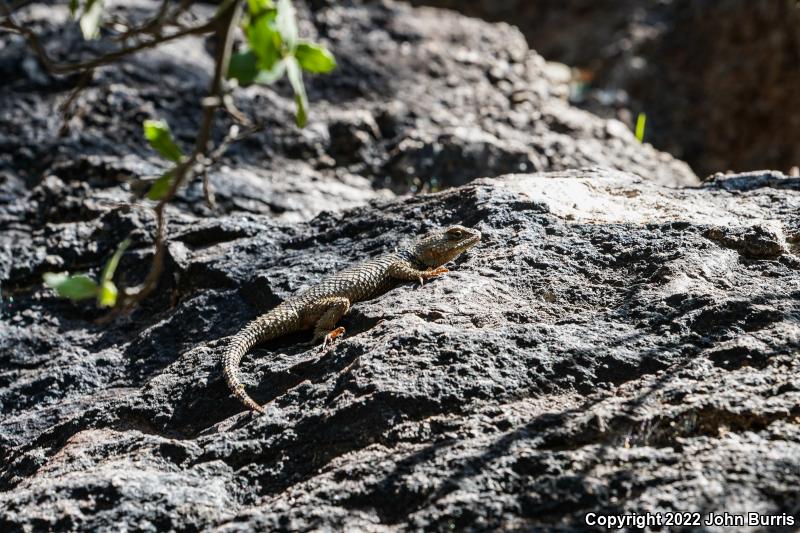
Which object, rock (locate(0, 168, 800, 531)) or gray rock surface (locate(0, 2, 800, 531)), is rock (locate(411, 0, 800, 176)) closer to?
gray rock surface (locate(0, 2, 800, 531))

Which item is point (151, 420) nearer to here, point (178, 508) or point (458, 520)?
point (178, 508)

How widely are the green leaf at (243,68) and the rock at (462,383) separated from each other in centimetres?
158

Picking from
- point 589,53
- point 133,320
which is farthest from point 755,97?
point 133,320

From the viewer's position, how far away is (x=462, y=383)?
346 cm

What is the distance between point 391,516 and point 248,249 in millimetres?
2538

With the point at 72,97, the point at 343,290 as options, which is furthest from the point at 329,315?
the point at 72,97

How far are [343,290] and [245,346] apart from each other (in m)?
0.61

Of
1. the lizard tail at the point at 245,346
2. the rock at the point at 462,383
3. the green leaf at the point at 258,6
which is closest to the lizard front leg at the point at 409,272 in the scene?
the rock at the point at 462,383

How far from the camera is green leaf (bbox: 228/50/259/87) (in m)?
2.06

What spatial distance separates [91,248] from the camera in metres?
5.52

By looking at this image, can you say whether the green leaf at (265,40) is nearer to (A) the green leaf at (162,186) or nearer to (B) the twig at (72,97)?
(A) the green leaf at (162,186)

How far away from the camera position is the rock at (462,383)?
2975mm

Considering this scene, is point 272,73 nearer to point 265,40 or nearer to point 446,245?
point 265,40

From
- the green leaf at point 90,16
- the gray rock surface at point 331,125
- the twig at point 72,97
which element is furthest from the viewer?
the gray rock surface at point 331,125
